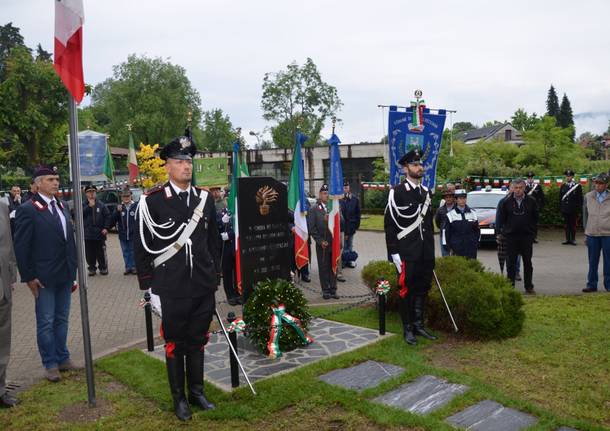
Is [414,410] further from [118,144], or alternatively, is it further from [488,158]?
[118,144]

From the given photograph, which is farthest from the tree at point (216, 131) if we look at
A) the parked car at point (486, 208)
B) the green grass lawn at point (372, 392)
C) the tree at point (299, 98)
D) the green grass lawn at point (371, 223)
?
the green grass lawn at point (372, 392)

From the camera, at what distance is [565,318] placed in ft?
24.8

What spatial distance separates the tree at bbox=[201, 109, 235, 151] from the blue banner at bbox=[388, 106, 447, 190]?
219 ft

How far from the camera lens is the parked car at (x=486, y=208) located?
51.1 feet

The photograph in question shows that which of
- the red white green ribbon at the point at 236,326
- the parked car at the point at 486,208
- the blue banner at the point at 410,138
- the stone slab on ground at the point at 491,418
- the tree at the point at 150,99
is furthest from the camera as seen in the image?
A: the tree at the point at 150,99

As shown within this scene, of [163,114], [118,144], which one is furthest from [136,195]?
[118,144]

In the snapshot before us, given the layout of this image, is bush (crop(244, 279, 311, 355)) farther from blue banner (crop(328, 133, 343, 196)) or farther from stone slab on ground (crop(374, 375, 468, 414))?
blue banner (crop(328, 133, 343, 196))

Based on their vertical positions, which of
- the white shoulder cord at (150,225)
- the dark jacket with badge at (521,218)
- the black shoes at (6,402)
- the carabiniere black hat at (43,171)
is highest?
the carabiniere black hat at (43,171)

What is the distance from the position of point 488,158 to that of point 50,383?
84.2 ft

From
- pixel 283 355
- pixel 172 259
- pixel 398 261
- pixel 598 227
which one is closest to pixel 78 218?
pixel 172 259

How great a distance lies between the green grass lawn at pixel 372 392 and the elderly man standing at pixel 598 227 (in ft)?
9.97

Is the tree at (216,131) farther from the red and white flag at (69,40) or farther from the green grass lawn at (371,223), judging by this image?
the red and white flag at (69,40)

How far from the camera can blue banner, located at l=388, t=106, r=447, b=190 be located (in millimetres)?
8359

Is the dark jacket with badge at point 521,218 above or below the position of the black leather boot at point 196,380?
above
